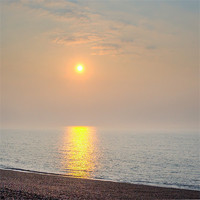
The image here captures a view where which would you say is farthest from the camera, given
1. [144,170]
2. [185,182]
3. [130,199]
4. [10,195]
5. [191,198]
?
[144,170]

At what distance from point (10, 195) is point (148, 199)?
1355 cm

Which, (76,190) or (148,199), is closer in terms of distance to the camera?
(148,199)

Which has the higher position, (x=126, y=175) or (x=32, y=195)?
Result: (x=126, y=175)

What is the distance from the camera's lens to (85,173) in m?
45.2

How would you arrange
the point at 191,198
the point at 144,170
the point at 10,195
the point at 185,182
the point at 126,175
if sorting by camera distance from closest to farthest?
1. the point at 10,195
2. the point at 191,198
3. the point at 185,182
4. the point at 126,175
5. the point at 144,170

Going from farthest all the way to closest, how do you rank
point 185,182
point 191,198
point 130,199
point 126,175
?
point 126,175 < point 185,182 < point 191,198 < point 130,199

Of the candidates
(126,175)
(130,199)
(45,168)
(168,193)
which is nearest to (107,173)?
(126,175)

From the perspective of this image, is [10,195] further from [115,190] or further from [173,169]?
[173,169]

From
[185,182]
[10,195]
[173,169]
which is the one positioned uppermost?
[173,169]

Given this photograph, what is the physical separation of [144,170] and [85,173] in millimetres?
11385

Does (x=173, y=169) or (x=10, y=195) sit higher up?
(x=173, y=169)

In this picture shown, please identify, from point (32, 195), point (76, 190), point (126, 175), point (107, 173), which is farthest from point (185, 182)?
point (32, 195)

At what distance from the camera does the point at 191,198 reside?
91.3ft

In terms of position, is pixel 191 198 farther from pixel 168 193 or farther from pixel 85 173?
pixel 85 173
